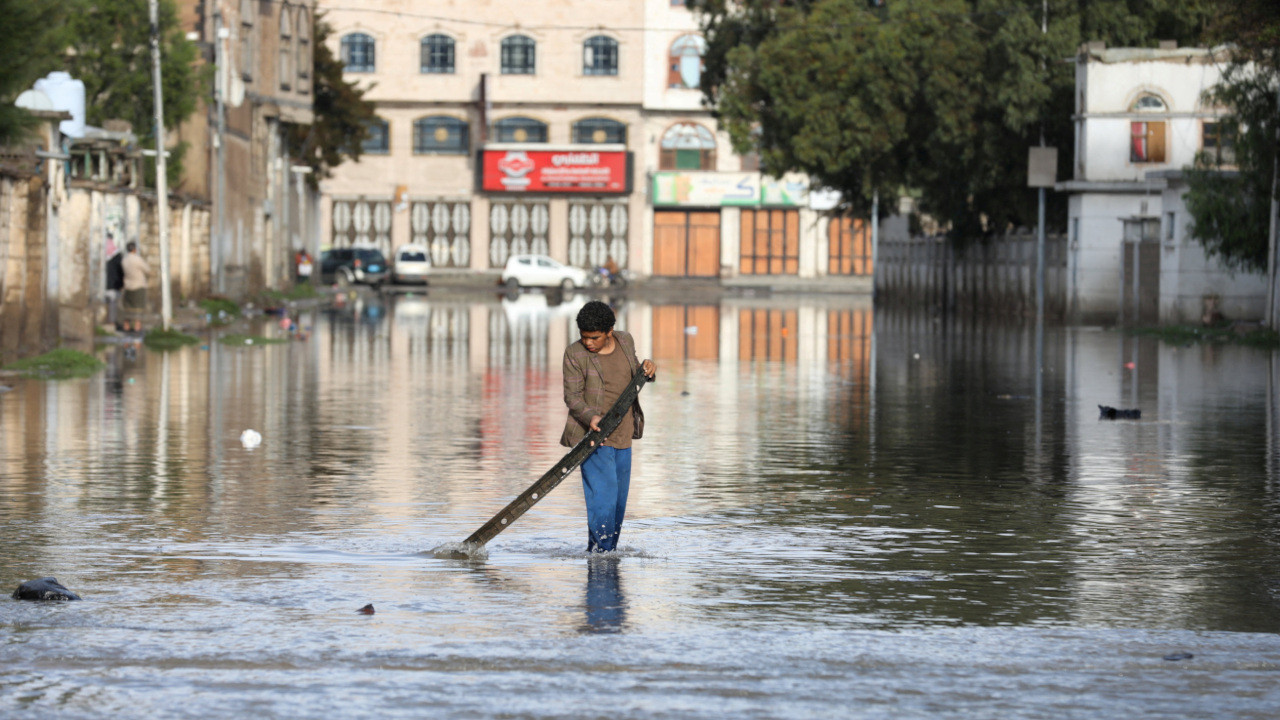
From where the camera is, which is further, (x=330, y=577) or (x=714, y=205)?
(x=714, y=205)

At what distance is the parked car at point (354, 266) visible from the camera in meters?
76.9

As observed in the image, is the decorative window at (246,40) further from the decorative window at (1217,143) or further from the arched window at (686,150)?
the arched window at (686,150)

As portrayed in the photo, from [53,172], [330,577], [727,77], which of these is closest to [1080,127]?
[727,77]

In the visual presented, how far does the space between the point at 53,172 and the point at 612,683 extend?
2169 cm

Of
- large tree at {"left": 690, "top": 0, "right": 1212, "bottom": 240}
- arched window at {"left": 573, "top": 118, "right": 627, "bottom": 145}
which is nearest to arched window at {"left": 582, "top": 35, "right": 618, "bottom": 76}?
arched window at {"left": 573, "top": 118, "right": 627, "bottom": 145}

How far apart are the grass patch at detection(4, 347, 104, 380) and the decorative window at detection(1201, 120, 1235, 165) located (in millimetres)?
22043

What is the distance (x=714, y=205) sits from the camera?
268 feet

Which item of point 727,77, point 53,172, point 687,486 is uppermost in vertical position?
point 727,77

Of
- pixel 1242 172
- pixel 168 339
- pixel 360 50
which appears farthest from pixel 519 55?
pixel 168 339

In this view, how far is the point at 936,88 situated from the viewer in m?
50.0

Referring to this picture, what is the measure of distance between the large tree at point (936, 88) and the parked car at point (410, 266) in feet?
74.6

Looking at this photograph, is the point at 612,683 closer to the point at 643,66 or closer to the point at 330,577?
Result: the point at 330,577

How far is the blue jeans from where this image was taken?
10.3 meters

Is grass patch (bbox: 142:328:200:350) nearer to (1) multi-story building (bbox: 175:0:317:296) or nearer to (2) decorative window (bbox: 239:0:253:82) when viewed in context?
(1) multi-story building (bbox: 175:0:317:296)
